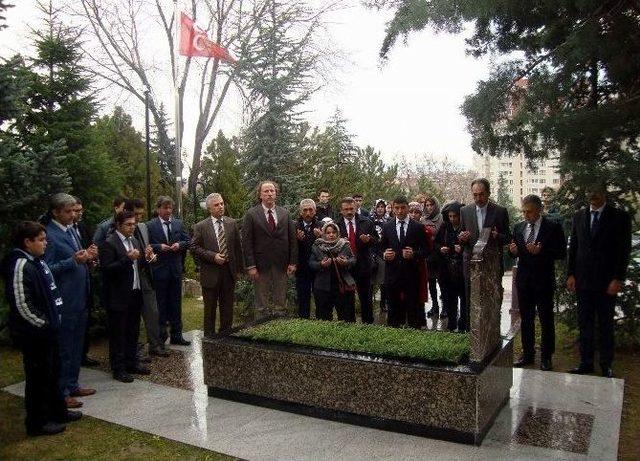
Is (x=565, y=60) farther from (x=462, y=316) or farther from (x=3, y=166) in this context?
(x=3, y=166)

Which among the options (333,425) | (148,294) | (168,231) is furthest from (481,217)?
(148,294)

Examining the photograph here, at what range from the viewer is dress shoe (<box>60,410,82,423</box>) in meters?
4.88

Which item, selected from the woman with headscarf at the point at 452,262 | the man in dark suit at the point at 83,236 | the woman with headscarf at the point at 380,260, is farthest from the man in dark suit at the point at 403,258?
the man in dark suit at the point at 83,236

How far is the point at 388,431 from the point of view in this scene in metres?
4.48

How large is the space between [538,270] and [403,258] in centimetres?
173

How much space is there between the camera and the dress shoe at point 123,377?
6098 millimetres

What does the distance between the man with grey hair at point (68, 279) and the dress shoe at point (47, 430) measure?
1.80 feet

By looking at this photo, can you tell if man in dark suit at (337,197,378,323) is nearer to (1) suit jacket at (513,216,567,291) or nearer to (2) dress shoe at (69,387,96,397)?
(1) suit jacket at (513,216,567,291)

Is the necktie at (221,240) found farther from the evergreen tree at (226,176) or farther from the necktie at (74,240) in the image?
the evergreen tree at (226,176)

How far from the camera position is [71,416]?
195 inches

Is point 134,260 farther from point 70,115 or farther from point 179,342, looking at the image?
point 70,115

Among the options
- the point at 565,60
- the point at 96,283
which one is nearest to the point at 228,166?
the point at 96,283

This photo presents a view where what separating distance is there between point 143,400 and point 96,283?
3.18 meters

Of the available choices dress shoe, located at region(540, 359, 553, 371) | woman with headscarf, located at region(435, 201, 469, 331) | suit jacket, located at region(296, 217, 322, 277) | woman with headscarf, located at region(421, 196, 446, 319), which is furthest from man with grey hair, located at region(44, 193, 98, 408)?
dress shoe, located at region(540, 359, 553, 371)
